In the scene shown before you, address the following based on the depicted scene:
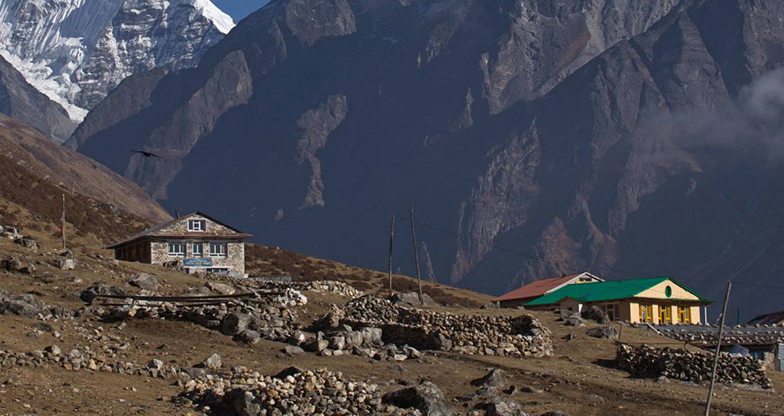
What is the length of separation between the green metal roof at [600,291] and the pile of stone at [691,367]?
38.6 m

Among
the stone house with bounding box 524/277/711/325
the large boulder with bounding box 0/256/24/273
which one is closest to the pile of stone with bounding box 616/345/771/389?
the large boulder with bounding box 0/256/24/273

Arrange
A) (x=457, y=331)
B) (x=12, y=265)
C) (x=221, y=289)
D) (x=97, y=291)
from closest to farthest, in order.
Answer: (x=97, y=291) < (x=457, y=331) < (x=12, y=265) < (x=221, y=289)

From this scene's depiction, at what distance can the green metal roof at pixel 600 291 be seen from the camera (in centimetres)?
8555

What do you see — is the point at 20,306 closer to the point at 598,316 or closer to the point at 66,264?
the point at 66,264

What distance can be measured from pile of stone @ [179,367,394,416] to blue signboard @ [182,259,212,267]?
192 ft

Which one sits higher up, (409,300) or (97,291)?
(97,291)

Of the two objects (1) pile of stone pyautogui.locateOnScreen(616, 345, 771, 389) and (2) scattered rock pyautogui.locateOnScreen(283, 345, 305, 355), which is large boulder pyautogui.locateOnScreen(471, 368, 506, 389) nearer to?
(2) scattered rock pyautogui.locateOnScreen(283, 345, 305, 355)

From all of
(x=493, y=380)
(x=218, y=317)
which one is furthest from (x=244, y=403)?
(x=218, y=317)

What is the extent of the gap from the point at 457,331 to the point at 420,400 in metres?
14.6

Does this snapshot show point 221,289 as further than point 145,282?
Yes

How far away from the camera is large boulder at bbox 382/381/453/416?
107 feet

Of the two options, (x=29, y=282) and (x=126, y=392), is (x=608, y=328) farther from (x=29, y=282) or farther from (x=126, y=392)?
(x=126, y=392)

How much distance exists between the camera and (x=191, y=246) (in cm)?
9306

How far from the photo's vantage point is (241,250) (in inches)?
3780
